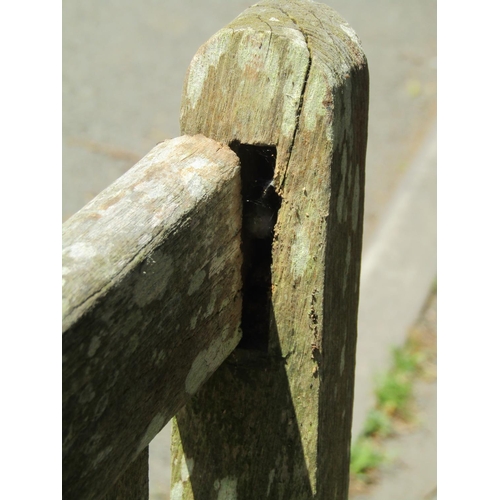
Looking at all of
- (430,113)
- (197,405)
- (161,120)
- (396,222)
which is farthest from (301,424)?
(430,113)

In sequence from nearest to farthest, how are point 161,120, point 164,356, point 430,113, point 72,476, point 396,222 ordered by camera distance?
point 72,476 < point 164,356 < point 396,222 < point 161,120 < point 430,113

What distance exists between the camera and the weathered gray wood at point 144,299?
690 millimetres

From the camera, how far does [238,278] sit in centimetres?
98

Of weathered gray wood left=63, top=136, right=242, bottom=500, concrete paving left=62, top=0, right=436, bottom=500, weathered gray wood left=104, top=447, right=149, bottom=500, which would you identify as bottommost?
weathered gray wood left=104, top=447, right=149, bottom=500

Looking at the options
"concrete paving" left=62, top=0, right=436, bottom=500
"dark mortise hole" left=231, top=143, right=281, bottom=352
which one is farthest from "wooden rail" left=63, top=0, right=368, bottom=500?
"concrete paving" left=62, top=0, right=436, bottom=500

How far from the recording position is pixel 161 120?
4668 mm

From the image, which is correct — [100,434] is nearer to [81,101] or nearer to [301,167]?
[301,167]

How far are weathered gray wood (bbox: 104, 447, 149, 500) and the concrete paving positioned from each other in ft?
7.31

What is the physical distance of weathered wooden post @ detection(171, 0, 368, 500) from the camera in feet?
3.18

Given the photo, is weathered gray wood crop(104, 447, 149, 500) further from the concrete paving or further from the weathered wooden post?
the concrete paving

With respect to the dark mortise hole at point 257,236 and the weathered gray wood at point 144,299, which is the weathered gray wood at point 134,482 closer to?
the weathered gray wood at point 144,299

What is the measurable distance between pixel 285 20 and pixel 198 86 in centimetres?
17

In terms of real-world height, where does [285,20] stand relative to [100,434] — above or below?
above

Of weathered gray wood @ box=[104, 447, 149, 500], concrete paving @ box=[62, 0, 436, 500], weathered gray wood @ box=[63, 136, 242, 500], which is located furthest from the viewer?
concrete paving @ box=[62, 0, 436, 500]
